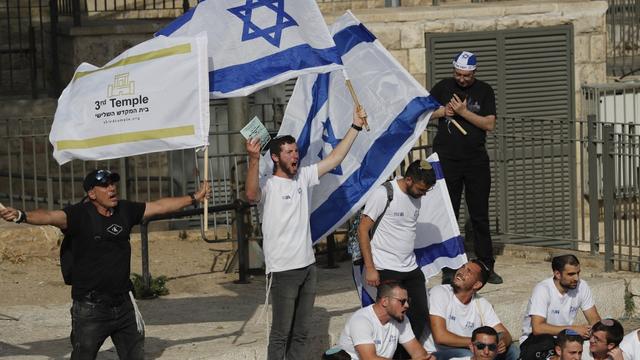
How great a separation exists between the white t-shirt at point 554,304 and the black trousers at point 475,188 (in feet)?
5.36

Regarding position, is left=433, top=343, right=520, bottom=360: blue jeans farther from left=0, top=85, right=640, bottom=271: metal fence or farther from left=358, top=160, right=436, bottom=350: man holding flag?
left=0, top=85, right=640, bottom=271: metal fence

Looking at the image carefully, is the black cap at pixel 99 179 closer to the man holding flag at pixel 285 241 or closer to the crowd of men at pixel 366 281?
the crowd of men at pixel 366 281

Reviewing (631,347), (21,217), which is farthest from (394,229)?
(21,217)

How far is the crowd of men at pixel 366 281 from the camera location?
9828 mm

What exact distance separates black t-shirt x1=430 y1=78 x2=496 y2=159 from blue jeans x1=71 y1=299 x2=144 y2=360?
3950 millimetres

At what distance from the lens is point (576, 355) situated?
33.6 feet

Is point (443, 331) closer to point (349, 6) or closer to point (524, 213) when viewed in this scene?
point (524, 213)

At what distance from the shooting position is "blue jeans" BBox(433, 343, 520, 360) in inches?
437

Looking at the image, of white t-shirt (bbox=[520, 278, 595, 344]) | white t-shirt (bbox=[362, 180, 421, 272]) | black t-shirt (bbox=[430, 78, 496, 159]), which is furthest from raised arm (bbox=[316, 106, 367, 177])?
black t-shirt (bbox=[430, 78, 496, 159])

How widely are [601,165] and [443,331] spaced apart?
4.93 metres

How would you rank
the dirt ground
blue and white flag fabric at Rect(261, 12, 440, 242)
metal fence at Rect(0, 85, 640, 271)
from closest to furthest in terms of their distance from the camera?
Answer: blue and white flag fabric at Rect(261, 12, 440, 242)
the dirt ground
metal fence at Rect(0, 85, 640, 271)

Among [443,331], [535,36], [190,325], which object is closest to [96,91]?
[190,325]

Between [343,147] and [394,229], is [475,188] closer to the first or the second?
[394,229]

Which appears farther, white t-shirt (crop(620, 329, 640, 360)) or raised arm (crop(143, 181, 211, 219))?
white t-shirt (crop(620, 329, 640, 360))
